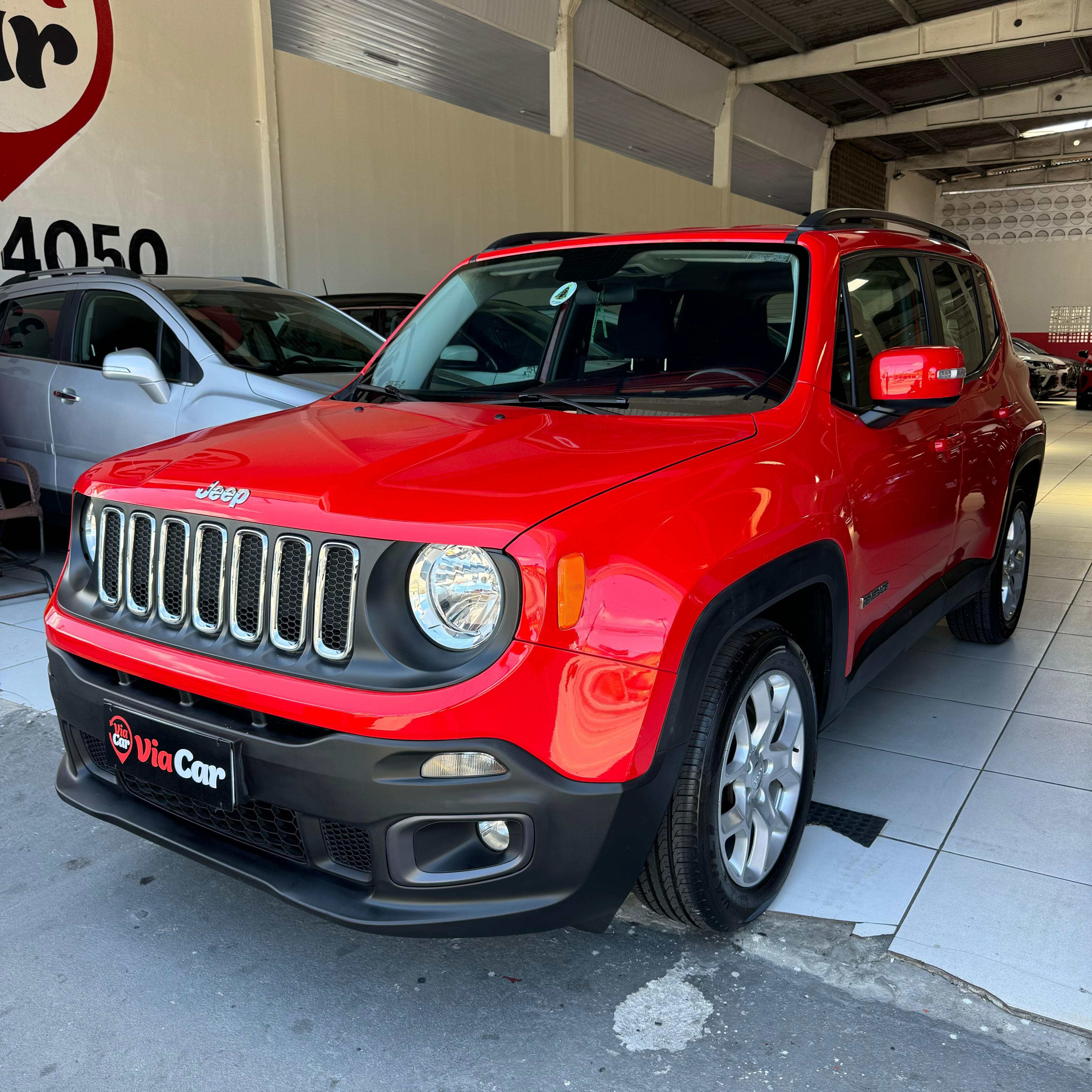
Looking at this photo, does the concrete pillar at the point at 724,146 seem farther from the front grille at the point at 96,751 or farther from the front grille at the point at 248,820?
the front grille at the point at 248,820

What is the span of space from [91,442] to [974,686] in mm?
4490

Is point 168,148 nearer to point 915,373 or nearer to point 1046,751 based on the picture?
point 915,373

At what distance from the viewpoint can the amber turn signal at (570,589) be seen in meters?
1.69

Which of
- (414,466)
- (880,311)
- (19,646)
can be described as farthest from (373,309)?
(414,466)

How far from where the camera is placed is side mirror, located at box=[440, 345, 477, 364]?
9.57 feet

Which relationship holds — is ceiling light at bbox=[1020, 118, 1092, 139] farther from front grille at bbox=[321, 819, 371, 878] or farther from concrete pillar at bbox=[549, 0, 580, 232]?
front grille at bbox=[321, 819, 371, 878]

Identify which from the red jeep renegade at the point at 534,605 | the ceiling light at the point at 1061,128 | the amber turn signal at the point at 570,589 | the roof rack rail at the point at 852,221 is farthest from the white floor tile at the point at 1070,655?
the ceiling light at the point at 1061,128

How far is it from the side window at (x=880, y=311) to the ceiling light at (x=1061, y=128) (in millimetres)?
21184

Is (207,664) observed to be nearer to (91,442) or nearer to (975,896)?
(975,896)

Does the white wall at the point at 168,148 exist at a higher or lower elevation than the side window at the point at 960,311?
higher

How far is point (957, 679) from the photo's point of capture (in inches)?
154

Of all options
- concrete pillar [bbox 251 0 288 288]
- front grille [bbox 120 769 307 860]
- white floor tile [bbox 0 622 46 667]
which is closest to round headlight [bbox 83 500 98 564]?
front grille [bbox 120 769 307 860]

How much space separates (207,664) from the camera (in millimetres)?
1911

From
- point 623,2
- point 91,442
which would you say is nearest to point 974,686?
point 91,442
